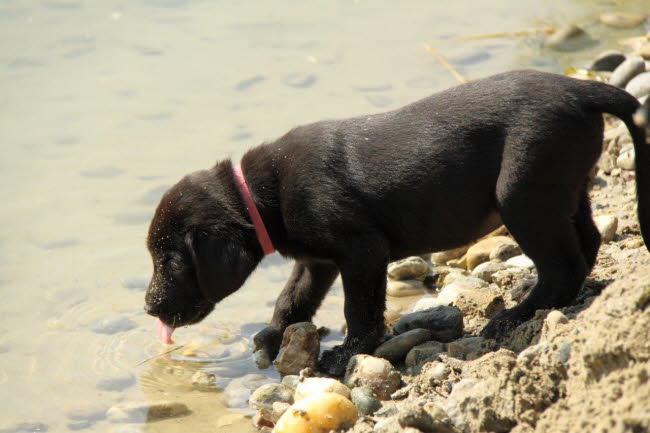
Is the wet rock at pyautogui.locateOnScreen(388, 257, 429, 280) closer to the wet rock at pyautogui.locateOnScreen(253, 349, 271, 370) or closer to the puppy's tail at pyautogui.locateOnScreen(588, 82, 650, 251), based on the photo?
the wet rock at pyautogui.locateOnScreen(253, 349, 271, 370)

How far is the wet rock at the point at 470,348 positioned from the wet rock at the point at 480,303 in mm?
518

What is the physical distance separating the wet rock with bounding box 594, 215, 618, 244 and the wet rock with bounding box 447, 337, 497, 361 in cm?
149

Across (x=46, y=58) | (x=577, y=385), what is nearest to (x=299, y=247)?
(x=577, y=385)

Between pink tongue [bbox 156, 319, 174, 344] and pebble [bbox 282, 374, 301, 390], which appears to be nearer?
pebble [bbox 282, 374, 301, 390]

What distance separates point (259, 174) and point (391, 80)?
4.70 meters

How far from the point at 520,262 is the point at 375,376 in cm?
163

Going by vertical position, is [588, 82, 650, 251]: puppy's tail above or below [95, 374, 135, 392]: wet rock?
above

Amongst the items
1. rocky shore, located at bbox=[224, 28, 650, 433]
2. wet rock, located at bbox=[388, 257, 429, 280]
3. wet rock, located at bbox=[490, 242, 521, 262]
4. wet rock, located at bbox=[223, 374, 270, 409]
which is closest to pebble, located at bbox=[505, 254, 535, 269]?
rocky shore, located at bbox=[224, 28, 650, 433]

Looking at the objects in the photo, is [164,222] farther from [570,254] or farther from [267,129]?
[267,129]

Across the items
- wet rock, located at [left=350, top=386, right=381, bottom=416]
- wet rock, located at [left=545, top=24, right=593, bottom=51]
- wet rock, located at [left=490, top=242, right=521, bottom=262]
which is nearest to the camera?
wet rock, located at [left=350, top=386, right=381, bottom=416]

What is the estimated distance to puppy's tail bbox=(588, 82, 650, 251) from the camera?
14.6ft

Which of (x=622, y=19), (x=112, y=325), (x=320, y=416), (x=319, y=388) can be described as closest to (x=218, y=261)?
(x=319, y=388)

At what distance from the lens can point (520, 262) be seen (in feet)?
18.9

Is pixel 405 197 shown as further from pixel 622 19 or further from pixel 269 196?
pixel 622 19
